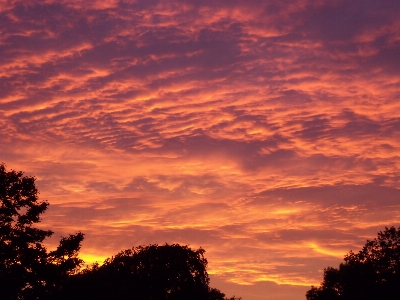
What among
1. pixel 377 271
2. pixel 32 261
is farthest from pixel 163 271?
pixel 32 261

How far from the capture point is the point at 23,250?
55.9 meters

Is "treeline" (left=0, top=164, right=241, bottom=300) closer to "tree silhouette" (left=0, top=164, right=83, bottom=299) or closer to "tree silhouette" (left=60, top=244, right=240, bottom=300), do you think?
"tree silhouette" (left=0, top=164, right=83, bottom=299)

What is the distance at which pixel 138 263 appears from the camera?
4525 inches

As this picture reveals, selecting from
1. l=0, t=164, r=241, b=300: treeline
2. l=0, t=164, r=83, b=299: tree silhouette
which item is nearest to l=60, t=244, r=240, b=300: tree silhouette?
l=0, t=164, r=241, b=300: treeline

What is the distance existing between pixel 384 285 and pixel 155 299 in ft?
131

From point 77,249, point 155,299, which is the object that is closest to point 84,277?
point 77,249

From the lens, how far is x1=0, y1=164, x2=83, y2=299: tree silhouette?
181 ft

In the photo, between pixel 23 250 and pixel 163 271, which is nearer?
pixel 23 250

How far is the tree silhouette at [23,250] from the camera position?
55156mm

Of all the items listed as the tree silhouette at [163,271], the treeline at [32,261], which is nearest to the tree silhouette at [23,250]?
the treeline at [32,261]

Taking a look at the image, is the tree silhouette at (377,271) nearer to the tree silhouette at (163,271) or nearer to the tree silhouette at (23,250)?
the tree silhouette at (163,271)

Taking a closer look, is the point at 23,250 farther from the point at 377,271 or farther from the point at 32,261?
the point at 377,271

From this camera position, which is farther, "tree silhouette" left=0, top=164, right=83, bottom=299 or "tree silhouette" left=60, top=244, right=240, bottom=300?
"tree silhouette" left=60, top=244, right=240, bottom=300

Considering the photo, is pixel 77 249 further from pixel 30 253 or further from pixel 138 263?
pixel 138 263
